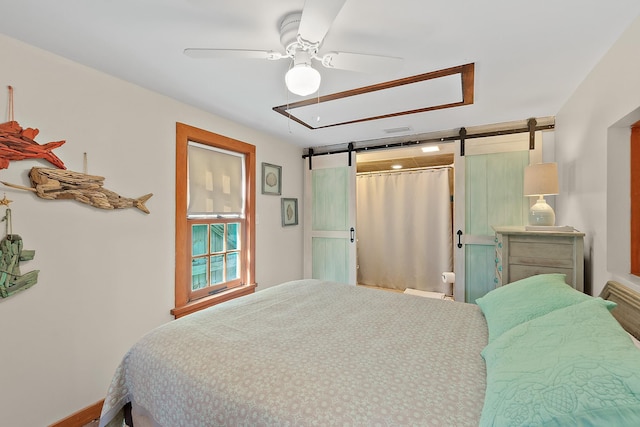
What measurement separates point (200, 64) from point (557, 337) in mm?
2269

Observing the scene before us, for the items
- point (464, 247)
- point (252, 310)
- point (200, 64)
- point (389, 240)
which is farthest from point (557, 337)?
point (389, 240)

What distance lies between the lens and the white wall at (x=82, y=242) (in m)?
1.63

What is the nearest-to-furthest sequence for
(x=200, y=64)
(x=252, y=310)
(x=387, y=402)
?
(x=387, y=402) → (x=252, y=310) → (x=200, y=64)

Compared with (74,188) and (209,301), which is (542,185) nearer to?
(209,301)

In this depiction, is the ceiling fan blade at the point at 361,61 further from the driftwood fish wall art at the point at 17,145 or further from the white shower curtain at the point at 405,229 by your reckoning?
the white shower curtain at the point at 405,229

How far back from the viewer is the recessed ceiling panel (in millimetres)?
2061

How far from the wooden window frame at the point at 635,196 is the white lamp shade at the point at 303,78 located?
5.61ft

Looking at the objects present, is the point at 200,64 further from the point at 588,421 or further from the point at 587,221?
the point at 587,221

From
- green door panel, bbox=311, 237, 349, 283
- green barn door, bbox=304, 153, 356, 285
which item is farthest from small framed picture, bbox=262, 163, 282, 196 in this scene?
green door panel, bbox=311, 237, 349, 283

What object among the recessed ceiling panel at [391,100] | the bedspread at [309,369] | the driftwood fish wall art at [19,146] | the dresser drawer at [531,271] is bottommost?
the bedspread at [309,369]

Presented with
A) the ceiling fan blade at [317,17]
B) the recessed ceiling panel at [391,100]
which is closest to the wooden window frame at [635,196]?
the recessed ceiling panel at [391,100]

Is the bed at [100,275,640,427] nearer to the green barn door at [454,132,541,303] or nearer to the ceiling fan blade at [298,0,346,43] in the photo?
the ceiling fan blade at [298,0,346,43]

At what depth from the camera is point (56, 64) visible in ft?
5.83

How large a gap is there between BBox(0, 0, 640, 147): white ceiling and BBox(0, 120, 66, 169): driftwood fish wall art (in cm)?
51
